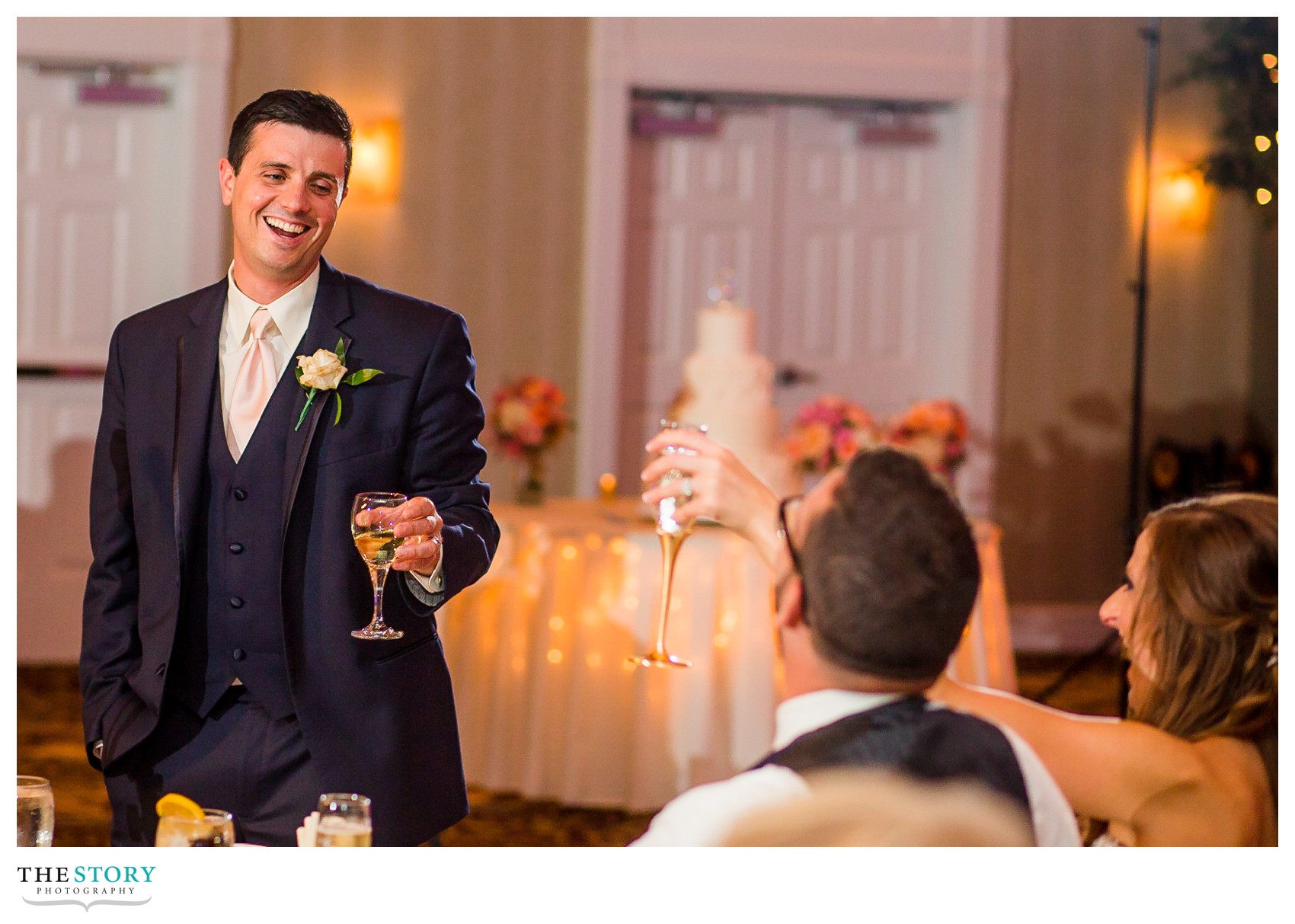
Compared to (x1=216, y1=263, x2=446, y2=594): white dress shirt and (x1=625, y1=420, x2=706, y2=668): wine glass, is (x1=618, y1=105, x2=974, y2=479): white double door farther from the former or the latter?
(x1=625, y1=420, x2=706, y2=668): wine glass

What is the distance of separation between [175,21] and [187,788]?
15.3 feet

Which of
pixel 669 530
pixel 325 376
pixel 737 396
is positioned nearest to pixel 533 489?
pixel 737 396

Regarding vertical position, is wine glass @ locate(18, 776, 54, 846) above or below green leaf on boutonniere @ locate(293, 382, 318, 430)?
below

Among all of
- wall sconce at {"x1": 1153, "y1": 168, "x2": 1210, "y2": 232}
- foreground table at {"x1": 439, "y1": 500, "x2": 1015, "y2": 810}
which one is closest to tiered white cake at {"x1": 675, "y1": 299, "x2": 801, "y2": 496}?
foreground table at {"x1": 439, "y1": 500, "x2": 1015, "y2": 810}

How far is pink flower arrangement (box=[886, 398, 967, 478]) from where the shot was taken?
4758 millimetres

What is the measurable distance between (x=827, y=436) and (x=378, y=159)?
2.82 metres

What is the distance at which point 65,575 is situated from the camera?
6.01 meters

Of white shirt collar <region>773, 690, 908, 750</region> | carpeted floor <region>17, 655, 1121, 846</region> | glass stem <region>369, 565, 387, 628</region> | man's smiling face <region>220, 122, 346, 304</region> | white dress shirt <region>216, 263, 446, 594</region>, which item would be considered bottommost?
carpeted floor <region>17, 655, 1121, 846</region>

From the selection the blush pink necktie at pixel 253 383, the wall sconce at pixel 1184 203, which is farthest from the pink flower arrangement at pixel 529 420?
the wall sconce at pixel 1184 203

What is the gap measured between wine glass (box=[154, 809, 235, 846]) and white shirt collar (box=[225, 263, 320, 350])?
0.79 meters
